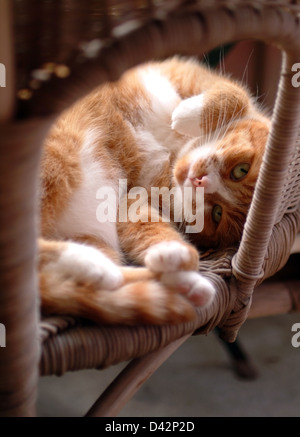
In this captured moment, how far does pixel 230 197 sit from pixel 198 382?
91cm

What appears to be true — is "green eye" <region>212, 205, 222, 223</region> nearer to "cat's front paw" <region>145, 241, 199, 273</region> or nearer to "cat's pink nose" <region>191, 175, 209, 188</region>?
"cat's pink nose" <region>191, 175, 209, 188</region>

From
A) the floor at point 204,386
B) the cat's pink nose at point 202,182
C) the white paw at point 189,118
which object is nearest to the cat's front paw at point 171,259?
the cat's pink nose at point 202,182

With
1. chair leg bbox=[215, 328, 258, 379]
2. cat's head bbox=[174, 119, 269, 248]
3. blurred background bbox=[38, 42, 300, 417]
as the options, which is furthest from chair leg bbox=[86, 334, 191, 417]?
chair leg bbox=[215, 328, 258, 379]

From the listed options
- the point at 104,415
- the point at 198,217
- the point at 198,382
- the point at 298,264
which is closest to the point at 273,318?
the point at 198,382

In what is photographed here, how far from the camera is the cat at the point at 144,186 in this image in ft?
2.23

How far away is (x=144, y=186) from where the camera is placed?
1046mm

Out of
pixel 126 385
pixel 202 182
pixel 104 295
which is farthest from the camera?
pixel 202 182

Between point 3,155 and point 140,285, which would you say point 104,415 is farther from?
point 3,155

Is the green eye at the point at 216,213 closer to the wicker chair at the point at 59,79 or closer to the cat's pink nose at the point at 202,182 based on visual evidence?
the cat's pink nose at the point at 202,182

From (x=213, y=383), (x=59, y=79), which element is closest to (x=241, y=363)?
(x=213, y=383)

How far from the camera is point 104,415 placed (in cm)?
79

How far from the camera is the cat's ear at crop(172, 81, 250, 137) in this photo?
101cm

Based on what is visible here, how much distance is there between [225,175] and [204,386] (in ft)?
3.09

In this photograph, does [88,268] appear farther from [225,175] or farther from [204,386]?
[204,386]
